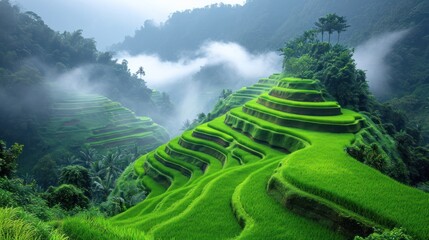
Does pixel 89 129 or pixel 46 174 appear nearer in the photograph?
pixel 46 174

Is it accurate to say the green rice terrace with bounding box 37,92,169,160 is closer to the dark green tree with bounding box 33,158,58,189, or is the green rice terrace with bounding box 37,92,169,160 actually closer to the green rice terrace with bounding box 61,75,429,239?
the dark green tree with bounding box 33,158,58,189

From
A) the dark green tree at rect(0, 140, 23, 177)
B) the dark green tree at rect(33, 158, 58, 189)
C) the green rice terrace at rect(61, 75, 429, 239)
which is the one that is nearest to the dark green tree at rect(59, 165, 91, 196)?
the dark green tree at rect(0, 140, 23, 177)

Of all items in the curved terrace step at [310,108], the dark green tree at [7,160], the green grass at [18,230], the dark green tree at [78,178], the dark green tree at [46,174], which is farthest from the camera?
the dark green tree at [46,174]

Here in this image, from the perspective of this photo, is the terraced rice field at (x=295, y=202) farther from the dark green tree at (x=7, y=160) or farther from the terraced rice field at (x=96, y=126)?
the terraced rice field at (x=96, y=126)

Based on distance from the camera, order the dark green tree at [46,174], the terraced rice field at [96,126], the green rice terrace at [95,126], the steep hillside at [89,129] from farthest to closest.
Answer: the terraced rice field at [96,126] < the green rice terrace at [95,126] < the steep hillside at [89,129] < the dark green tree at [46,174]

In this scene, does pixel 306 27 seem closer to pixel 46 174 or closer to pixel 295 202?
pixel 46 174

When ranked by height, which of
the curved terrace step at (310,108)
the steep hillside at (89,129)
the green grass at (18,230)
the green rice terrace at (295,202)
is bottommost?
the steep hillside at (89,129)

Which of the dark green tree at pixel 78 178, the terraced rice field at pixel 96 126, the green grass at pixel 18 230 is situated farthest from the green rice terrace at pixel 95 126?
the green grass at pixel 18 230

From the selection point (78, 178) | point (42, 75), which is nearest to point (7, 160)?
point (78, 178)
